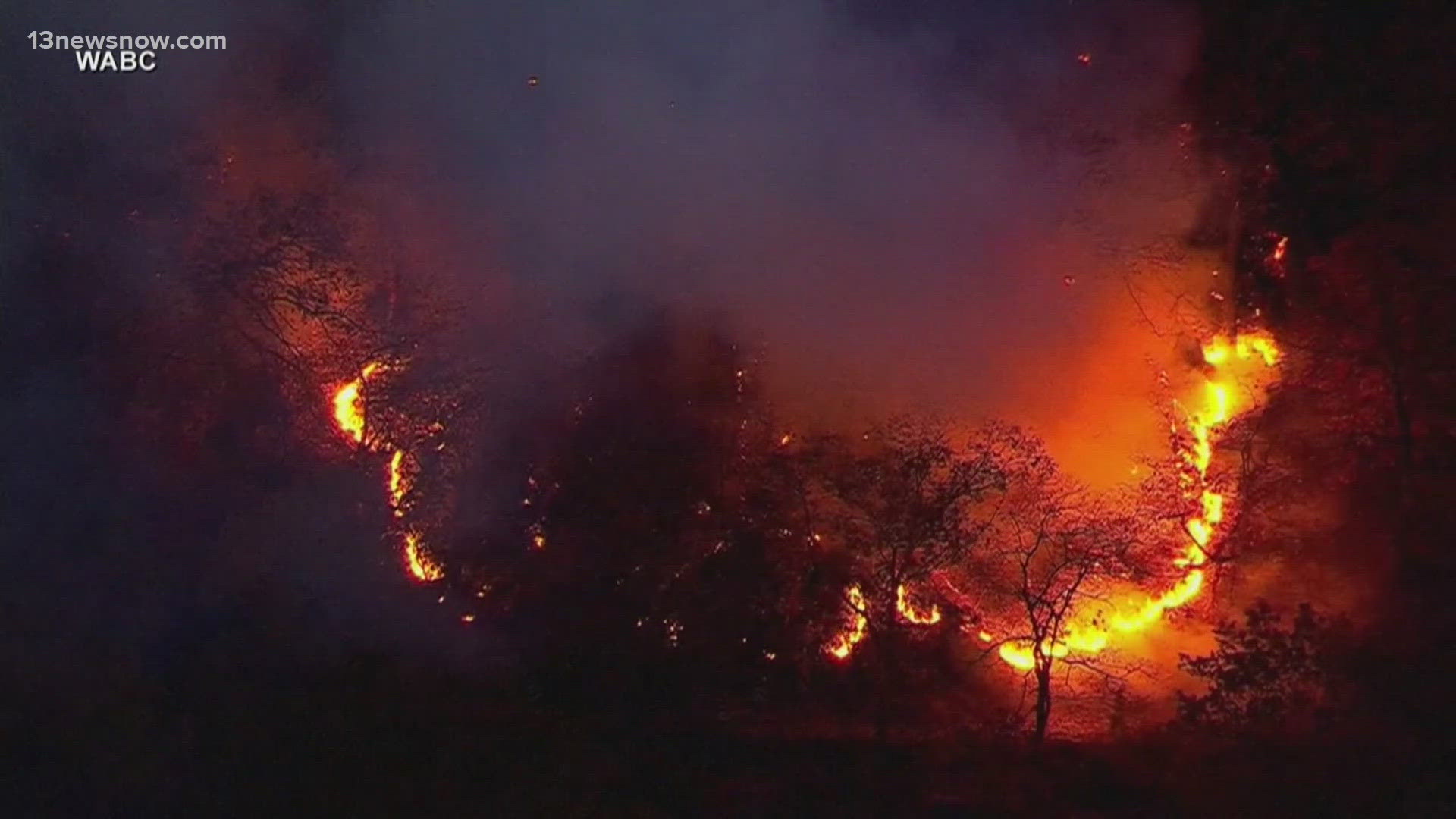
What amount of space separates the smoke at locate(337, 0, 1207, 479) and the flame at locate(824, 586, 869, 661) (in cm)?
236

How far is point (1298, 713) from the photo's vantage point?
30.5 feet

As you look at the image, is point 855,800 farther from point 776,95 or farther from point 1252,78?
point 1252,78

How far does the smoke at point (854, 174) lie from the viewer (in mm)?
12914

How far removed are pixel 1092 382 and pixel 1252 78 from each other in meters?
4.15

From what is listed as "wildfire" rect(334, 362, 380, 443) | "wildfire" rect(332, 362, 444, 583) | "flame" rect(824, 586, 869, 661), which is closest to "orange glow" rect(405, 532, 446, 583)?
"wildfire" rect(332, 362, 444, 583)

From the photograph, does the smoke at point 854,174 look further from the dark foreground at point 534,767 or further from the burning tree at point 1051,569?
the dark foreground at point 534,767

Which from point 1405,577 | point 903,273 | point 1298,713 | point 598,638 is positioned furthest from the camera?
point 903,273

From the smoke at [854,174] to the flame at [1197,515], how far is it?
0.67m

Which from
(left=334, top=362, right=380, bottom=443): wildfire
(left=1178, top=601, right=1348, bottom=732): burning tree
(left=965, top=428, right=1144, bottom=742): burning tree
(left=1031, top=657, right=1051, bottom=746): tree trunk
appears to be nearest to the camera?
(left=1178, top=601, right=1348, bottom=732): burning tree

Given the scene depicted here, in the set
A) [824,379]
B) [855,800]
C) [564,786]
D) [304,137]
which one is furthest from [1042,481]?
[304,137]

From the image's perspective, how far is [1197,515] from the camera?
12.3m

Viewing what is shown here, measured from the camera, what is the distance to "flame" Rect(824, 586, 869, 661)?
466 inches

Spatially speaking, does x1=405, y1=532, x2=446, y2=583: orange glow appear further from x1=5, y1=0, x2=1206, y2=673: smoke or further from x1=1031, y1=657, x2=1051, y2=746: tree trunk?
x1=1031, y1=657, x2=1051, y2=746: tree trunk

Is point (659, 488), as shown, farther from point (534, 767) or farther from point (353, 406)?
point (353, 406)
